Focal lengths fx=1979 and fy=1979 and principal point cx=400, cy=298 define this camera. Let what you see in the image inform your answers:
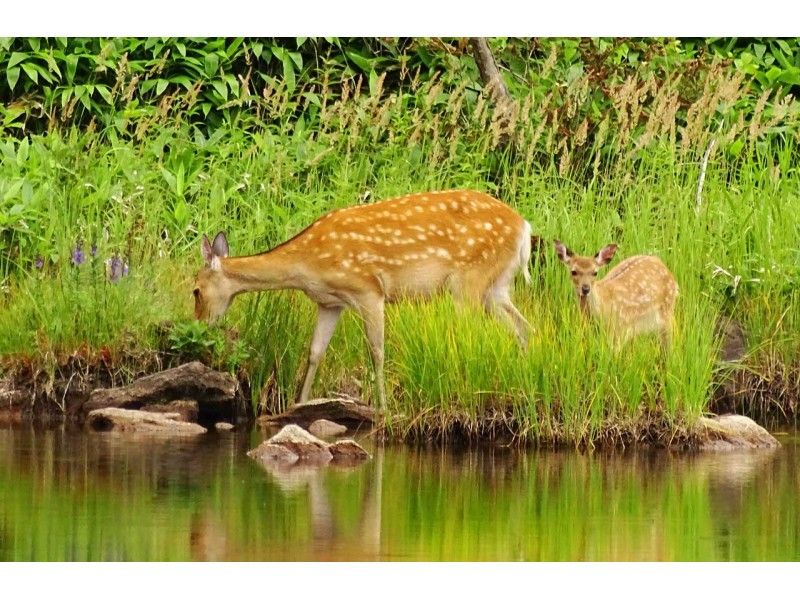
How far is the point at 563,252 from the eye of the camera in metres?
11.1

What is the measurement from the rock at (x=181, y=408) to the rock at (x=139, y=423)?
0.07 metres

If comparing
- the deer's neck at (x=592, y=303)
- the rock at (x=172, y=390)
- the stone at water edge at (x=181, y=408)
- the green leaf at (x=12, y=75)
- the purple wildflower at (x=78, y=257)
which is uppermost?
the green leaf at (x=12, y=75)

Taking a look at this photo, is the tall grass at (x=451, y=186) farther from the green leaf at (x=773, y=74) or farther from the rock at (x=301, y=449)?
the rock at (x=301, y=449)

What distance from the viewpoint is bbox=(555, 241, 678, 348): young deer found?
11.0 meters

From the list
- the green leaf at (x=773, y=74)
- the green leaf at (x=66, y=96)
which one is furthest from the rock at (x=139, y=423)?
the green leaf at (x=773, y=74)

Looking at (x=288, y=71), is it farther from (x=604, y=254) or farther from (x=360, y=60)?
(x=604, y=254)

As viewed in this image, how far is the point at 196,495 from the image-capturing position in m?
8.62

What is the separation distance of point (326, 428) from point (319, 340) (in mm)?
671

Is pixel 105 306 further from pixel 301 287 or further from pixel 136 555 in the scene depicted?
pixel 136 555

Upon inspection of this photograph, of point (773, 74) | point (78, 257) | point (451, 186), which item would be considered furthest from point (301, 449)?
point (773, 74)

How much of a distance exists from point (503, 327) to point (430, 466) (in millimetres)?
1375

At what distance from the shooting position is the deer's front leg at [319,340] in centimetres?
1116

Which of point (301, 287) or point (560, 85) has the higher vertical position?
point (560, 85)
